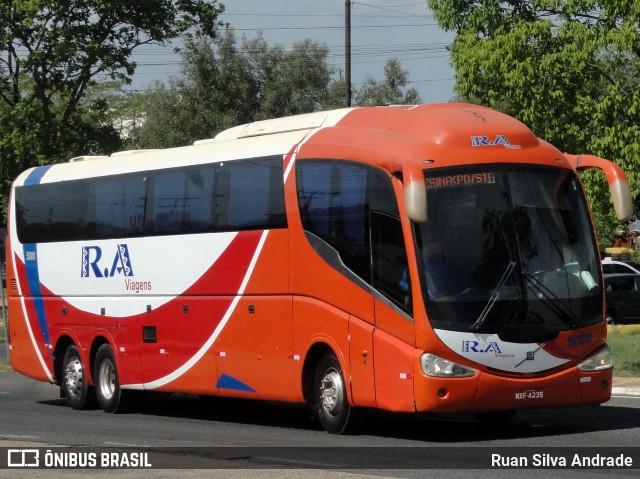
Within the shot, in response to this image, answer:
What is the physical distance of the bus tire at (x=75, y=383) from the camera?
20.3 metres

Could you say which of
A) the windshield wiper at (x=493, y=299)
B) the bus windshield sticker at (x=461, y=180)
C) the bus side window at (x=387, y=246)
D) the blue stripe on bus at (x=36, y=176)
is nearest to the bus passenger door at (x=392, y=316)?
the bus side window at (x=387, y=246)

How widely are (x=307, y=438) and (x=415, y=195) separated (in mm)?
3246

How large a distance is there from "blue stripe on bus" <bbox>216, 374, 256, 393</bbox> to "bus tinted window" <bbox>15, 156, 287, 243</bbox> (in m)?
1.89

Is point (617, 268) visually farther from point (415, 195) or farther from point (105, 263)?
point (415, 195)

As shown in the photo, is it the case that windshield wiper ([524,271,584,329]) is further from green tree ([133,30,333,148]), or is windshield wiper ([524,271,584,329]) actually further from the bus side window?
green tree ([133,30,333,148])

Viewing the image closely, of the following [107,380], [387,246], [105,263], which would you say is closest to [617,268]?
[107,380]

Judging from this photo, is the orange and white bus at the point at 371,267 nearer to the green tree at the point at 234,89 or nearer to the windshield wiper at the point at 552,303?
the windshield wiper at the point at 552,303

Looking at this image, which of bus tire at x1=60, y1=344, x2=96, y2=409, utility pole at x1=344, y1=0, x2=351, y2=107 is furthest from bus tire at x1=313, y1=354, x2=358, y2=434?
utility pole at x1=344, y1=0, x2=351, y2=107

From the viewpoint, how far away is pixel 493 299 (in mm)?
13391

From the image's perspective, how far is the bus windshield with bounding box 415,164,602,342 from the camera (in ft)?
43.8

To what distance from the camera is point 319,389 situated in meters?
14.9

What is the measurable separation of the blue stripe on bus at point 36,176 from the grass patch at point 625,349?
9.82m

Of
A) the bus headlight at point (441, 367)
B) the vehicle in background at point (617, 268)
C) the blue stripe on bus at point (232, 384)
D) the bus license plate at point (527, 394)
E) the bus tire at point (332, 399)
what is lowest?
the vehicle in background at point (617, 268)

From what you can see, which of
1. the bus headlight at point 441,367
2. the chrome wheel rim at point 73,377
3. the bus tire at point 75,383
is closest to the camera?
the bus headlight at point 441,367
